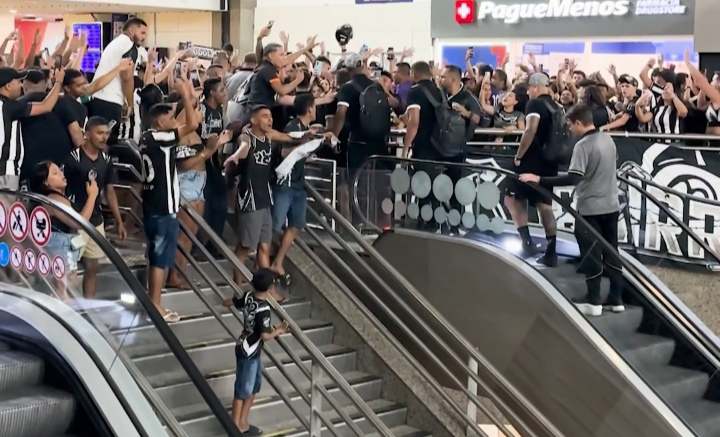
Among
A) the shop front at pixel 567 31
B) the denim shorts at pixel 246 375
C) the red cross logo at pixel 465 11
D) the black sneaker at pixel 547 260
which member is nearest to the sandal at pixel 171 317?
the denim shorts at pixel 246 375

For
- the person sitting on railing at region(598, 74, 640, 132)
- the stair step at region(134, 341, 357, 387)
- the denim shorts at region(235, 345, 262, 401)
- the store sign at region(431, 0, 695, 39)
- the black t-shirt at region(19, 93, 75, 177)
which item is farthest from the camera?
the store sign at region(431, 0, 695, 39)

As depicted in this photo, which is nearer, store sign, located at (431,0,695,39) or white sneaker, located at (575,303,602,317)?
white sneaker, located at (575,303,602,317)

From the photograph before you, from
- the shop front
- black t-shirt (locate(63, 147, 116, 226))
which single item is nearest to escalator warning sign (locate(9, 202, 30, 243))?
black t-shirt (locate(63, 147, 116, 226))

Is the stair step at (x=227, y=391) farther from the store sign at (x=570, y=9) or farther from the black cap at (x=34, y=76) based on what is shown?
the store sign at (x=570, y=9)

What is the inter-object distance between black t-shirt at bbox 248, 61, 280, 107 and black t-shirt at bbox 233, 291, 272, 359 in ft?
8.54

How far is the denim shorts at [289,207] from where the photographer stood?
841 centimetres

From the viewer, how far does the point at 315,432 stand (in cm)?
754

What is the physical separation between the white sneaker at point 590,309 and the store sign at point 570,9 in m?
9.10

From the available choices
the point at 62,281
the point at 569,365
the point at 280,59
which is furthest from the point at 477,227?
the point at 62,281

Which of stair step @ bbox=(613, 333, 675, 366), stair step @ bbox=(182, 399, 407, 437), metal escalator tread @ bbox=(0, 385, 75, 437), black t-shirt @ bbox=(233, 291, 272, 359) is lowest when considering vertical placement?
stair step @ bbox=(182, 399, 407, 437)

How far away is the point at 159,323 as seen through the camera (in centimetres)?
560

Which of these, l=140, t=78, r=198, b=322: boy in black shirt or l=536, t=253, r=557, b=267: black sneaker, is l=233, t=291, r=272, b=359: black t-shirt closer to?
l=140, t=78, r=198, b=322: boy in black shirt

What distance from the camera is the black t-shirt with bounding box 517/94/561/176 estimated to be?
8.85 meters

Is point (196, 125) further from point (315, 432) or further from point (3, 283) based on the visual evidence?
point (315, 432)
